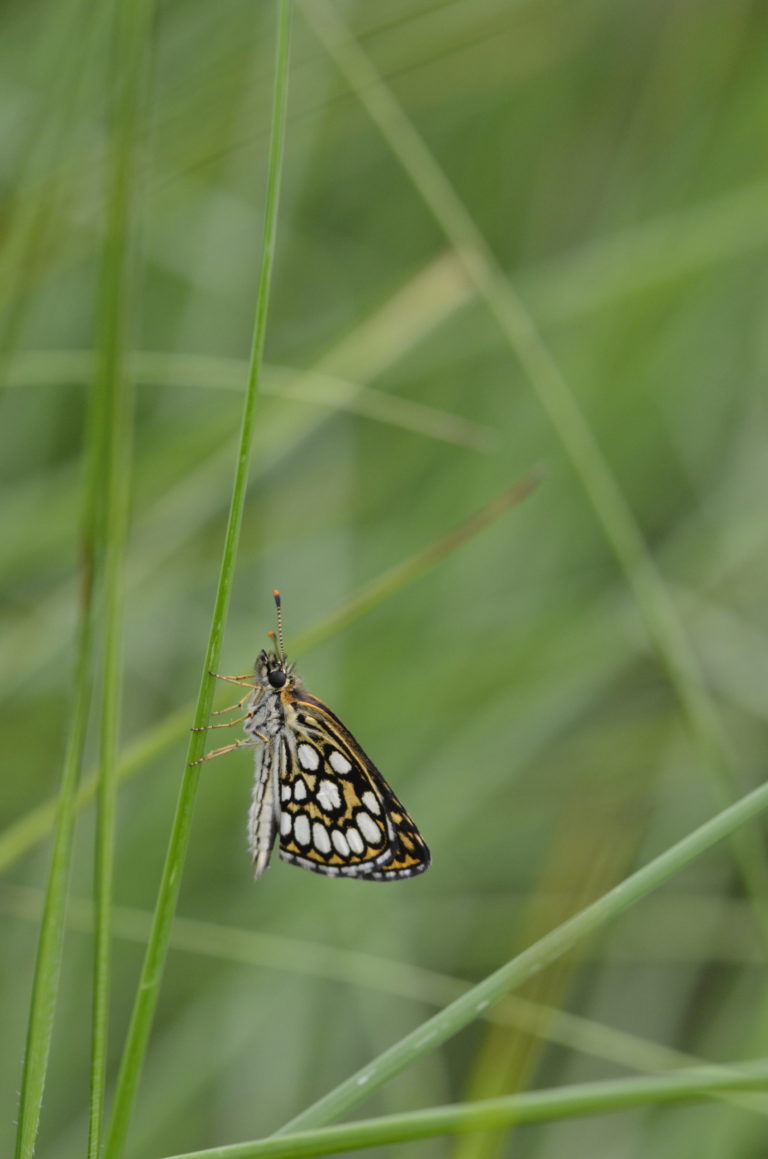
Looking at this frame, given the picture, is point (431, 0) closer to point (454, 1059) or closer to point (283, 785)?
point (283, 785)

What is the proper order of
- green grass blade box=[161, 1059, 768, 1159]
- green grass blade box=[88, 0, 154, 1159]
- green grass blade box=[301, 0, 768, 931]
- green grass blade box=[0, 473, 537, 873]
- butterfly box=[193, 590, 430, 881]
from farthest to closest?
green grass blade box=[301, 0, 768, 931] < butterfly box=[193, 590, 430, 881] < green grass blade box=[0, 473, 537, 873] < green grass blade box=[88, 0, 154, 1159] < green grass blade box=[161, 1059, 768, 1159]

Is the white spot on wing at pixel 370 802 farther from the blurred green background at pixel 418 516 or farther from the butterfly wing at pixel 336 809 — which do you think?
the blurred green background at pixel 418 516

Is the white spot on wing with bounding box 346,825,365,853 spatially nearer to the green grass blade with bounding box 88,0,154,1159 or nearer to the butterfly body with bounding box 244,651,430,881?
the butterfly body with bounding box 244,651,430,881

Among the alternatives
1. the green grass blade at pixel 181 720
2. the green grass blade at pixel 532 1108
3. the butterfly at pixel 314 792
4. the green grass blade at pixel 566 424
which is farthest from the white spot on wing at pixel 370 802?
the green grass blade at pixel 532 1108

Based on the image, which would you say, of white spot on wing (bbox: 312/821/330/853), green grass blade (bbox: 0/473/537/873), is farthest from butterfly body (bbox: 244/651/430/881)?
green grass blade (bbox: 0/473/537/873)

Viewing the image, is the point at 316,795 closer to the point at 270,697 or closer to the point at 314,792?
the point at 314,792

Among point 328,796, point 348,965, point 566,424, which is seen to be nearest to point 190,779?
point 328,796
